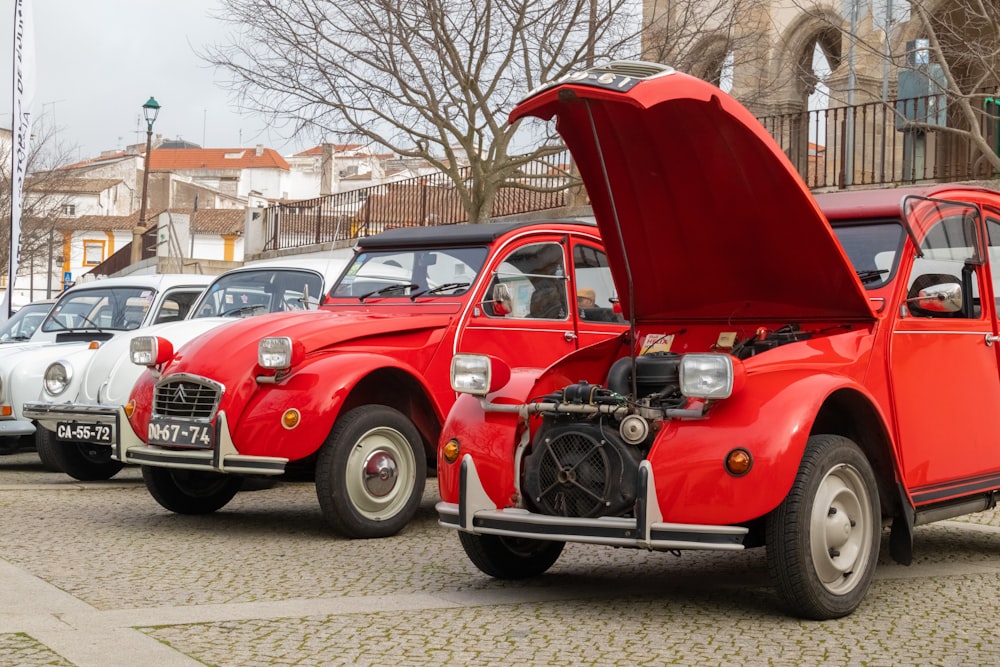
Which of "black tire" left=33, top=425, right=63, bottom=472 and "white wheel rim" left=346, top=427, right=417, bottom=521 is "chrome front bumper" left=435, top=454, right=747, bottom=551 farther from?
"black tire" left=33, top=425, right=63, bottom=472

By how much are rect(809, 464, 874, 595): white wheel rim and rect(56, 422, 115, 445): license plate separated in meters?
5.97

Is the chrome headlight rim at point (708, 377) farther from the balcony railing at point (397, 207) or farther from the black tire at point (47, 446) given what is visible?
the balcony railing at point (397, 207)

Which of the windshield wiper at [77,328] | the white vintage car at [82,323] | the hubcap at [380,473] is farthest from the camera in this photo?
the windshield wiper at [77,328]

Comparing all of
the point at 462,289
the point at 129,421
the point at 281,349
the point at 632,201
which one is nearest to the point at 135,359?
the point at 129,421

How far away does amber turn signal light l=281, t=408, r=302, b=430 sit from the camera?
7.89 metres

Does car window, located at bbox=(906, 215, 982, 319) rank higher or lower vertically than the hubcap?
higher

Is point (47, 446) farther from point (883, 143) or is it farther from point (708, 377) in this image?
point (883, 143)

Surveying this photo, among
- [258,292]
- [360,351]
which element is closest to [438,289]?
[360,351]

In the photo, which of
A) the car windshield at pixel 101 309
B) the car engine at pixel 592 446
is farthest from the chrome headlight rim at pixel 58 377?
the car engine at pixel 592 446

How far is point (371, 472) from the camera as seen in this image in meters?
8.15

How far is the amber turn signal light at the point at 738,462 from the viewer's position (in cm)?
545

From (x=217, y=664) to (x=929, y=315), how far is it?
3842 mm

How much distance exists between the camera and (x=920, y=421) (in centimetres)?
638

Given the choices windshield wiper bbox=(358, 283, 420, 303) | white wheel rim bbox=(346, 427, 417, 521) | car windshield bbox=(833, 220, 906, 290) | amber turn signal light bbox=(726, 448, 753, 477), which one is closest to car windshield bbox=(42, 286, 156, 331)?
windshield wiper bbox=(358, 283, 420, 303)
